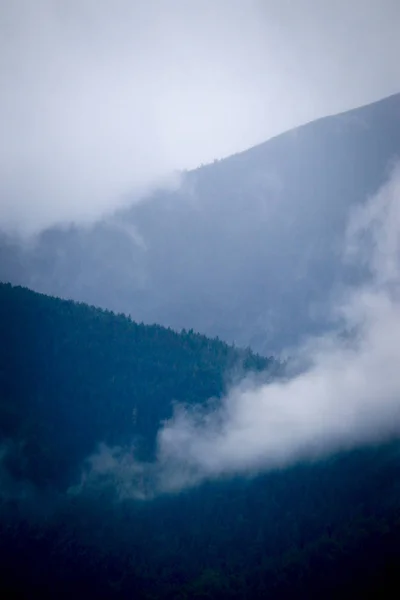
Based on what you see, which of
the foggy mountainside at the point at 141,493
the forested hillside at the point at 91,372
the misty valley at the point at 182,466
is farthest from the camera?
the forested hillside at the point at 91,372

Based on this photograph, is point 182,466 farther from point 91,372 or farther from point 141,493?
point 91,372

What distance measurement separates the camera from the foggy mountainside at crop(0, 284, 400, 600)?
10381cm

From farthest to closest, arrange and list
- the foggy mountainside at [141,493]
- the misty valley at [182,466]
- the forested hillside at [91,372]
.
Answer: the forested hillside at [91,372]
the misty valley at [182,466]
the foggy mountainside at [141,493]

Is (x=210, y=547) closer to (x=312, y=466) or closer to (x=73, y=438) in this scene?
(x=312, y=466)

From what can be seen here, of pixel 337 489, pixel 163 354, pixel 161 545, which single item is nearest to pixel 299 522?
pixel 337 489

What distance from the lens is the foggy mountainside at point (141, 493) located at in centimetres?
10381

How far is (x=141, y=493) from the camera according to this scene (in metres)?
127

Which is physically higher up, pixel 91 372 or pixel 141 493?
pixel 91 372

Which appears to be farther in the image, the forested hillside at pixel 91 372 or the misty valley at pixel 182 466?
the forested hillside at pixel 91 372

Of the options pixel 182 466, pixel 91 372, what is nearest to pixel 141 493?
pixel 182 466

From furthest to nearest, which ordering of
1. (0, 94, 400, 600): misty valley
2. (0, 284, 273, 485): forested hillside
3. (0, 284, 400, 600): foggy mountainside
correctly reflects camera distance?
1. (0, 284, 273, 485): forested hillside
2. (0, 94, 400, 600): misty valley
3. (0, 284, 400, 600): foggy mountainside

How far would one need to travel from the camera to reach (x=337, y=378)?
170 meters

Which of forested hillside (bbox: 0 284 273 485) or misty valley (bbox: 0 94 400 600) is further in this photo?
forested hillside (bbox: 0 284 273 485)

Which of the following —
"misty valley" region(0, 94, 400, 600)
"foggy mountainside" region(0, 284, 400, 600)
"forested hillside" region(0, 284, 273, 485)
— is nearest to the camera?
"foggy mountainside" region(0, 284, 400, 600)
